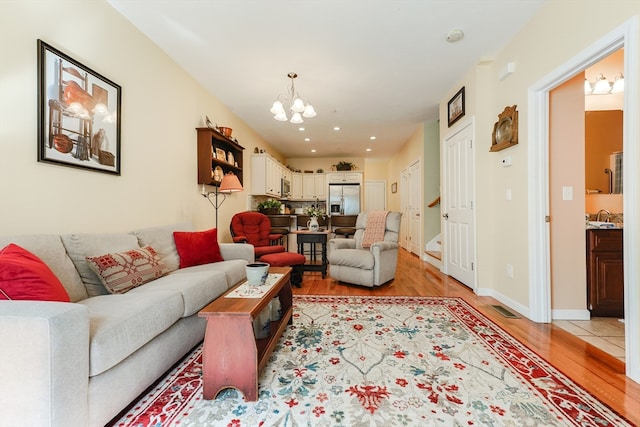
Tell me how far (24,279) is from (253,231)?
322cm

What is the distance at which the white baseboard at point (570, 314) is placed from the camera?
2568 mm

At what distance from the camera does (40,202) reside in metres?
1.84

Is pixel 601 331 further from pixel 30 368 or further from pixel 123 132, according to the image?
pixel 123 132

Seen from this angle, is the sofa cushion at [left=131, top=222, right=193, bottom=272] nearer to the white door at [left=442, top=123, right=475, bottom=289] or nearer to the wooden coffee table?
the wooden coffee table

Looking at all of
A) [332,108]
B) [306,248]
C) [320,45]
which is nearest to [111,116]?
[320,45]

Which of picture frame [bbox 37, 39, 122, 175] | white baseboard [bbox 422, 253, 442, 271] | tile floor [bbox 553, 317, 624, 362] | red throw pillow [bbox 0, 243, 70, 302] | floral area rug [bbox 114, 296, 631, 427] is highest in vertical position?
picture frame [bbox 37, 39, 122, 175]

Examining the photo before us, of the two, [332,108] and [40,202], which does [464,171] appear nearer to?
[332,108]

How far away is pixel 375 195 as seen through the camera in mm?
9578

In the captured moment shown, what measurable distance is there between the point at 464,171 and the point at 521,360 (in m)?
2.47

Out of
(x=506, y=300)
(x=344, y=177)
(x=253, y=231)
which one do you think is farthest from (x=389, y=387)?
(x=344, y=177)

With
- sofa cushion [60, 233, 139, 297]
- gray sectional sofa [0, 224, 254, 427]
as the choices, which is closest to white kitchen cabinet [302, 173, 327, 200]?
gray sectional sofa [0, 224, 254, 427]

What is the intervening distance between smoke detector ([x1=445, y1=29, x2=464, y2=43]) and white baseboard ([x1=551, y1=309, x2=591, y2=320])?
2704 mm

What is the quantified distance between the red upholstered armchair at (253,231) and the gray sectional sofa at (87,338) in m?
1.92

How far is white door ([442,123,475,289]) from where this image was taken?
354 cm
